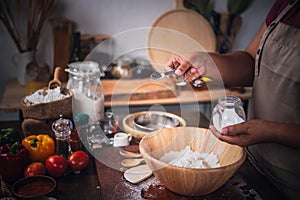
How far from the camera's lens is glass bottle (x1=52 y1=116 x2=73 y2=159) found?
1.06 meters

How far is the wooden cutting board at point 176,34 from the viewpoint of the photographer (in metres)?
1.91

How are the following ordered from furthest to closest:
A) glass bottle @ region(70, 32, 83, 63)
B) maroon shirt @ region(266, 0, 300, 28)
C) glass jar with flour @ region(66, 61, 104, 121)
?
glass bottle @ region(70, 32, 83, 63) → glass jar with flour @ region(66, 61, 104, 121) → maroon shirt @ region(266, 0, 300, 28)

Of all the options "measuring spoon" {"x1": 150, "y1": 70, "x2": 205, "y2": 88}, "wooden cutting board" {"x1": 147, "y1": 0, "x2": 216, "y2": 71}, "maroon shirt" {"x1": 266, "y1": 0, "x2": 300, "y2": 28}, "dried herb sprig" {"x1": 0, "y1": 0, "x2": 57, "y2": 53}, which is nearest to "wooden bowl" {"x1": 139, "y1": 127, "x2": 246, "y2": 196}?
"measuring spoon" {"x1": 150, "y1": 70, "x2": 205, "y2": 88}

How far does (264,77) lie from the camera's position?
3.40 ft

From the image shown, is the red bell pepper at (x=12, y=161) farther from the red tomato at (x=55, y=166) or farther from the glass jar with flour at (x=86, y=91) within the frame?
the glass jar with flour at (x=86, y=91)

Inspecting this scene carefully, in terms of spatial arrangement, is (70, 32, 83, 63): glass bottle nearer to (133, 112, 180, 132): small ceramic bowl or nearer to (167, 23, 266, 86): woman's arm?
(133, 112, 180, 132): small ceramic bowl

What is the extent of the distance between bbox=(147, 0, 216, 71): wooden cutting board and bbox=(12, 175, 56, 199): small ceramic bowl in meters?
1.07

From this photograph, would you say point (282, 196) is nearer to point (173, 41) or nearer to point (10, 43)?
point (173, 41)

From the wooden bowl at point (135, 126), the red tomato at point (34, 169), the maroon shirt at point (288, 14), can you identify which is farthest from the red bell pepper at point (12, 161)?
the maroon shirt at point (288, 14)

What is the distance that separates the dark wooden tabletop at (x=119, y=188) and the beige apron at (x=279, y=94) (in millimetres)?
39

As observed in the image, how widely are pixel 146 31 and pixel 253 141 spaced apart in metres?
1.23

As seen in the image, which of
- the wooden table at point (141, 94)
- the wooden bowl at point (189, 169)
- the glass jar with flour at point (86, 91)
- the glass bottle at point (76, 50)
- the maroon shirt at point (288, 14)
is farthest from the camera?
the glass bottle at point (76, 50)

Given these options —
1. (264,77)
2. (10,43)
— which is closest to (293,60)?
(264,77)

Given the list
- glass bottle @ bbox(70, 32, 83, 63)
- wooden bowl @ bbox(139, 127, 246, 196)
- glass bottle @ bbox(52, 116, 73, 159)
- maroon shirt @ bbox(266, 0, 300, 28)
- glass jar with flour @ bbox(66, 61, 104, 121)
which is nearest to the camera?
wooden bowl @ bbox(139, 127, 246, 196)
